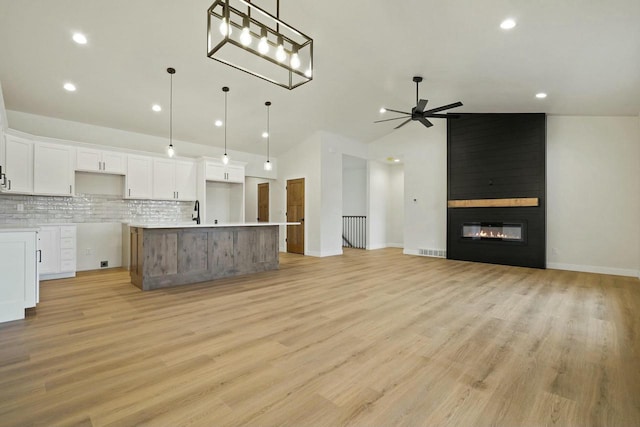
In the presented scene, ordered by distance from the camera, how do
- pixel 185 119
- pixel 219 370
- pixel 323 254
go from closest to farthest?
pixel 219 370 < pixel 185 119 < pixel 323 254

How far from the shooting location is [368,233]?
974 centimetres

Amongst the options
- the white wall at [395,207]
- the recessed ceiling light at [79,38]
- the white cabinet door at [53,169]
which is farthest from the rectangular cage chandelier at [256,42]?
the white wall at [395,207]

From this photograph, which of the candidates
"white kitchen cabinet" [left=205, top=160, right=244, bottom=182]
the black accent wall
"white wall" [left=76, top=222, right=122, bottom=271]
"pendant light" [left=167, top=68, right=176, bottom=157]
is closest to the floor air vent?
the black accent wall

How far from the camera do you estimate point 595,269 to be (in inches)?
237

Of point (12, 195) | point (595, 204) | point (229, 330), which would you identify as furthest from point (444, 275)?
point (12, 195)

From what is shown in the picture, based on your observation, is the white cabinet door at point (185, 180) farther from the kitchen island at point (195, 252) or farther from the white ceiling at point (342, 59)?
the kitchen island at point (195, 252)

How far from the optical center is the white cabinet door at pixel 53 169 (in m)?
5.25

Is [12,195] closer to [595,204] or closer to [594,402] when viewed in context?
[594,402]

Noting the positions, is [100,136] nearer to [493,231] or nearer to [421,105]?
[421,105]

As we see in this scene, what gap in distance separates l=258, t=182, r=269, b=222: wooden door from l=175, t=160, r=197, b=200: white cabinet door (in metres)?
2.90

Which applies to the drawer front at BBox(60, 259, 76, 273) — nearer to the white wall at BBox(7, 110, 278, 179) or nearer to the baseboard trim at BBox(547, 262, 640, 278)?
the white wall at BBox(7, 110, 278, 179)

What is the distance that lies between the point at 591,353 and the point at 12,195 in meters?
8.45

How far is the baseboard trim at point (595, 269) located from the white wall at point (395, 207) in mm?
4584

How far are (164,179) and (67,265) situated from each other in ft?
8.10
